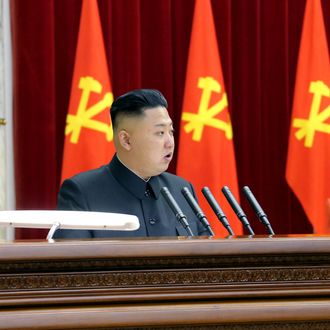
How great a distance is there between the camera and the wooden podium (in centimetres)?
123

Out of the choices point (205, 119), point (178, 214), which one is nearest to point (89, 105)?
point (205, 119)

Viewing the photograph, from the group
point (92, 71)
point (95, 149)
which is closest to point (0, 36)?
point (92, 71)

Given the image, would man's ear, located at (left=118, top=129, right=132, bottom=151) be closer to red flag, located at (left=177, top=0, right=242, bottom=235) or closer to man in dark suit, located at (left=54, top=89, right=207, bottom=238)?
man in dark suit, located at (left=54, top=89, right=207, bottom=238)

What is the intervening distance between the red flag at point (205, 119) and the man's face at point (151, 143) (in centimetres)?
129

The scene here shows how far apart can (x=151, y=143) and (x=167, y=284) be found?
4.88 ft

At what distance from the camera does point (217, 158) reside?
405cm

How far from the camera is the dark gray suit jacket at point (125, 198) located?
8.63ft

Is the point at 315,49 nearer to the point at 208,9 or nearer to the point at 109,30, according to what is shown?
the point at 208,9

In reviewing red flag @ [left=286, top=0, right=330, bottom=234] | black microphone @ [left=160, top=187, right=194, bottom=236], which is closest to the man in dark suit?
black microphone @ [left=160, top=187, right=194, bottom=236]

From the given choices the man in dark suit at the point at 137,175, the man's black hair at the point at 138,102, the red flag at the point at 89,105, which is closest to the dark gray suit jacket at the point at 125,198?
the man in dark suit at the point at 137,175

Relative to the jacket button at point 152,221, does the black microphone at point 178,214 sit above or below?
above

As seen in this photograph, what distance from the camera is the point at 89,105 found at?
3.88 m

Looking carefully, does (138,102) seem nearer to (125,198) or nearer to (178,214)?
(125,198)

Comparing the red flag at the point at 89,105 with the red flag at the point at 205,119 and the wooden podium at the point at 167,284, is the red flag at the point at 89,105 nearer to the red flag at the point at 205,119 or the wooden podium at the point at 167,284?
the red flag at the point at 205,119
